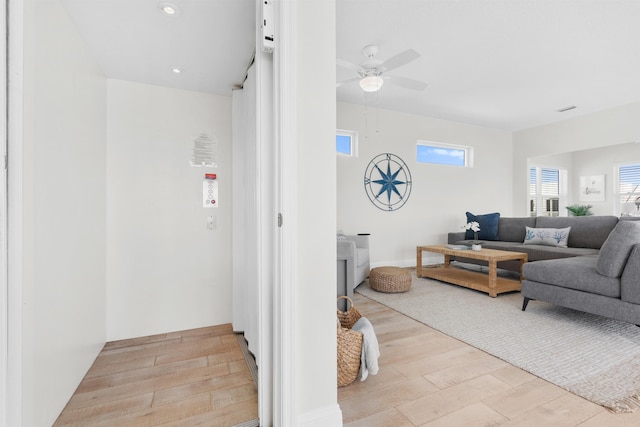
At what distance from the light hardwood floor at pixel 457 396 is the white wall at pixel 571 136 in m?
5.23

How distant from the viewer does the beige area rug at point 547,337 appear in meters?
1.71

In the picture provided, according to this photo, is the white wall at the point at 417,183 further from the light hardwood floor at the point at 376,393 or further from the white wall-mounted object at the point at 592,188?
the light hardwood floor at the point at 376,393

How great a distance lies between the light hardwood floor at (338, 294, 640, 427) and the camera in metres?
1.43

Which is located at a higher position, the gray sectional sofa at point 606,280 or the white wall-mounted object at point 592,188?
the white wall-mounted object at point 592,188

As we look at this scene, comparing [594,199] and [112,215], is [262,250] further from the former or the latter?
[594,199]

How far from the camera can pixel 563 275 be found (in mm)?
2576

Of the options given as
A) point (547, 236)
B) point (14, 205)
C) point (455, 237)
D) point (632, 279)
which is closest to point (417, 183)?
point (455, 237)

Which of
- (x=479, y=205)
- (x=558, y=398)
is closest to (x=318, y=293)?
(x=558, y=398)

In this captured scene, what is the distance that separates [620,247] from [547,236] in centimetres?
251

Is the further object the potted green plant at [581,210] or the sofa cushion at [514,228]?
the potted green plant at [581,210]

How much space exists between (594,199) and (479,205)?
334 centimetres

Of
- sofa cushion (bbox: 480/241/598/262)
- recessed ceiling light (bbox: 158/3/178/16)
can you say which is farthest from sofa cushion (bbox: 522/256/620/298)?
recessed ceiling light (bbox: 158/3/178/16)

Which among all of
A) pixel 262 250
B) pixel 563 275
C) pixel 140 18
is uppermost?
pixel 140 18

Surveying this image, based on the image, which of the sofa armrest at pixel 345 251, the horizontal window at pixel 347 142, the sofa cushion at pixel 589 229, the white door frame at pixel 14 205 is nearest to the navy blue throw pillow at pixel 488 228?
the sofa cushion at pixel 589 229
